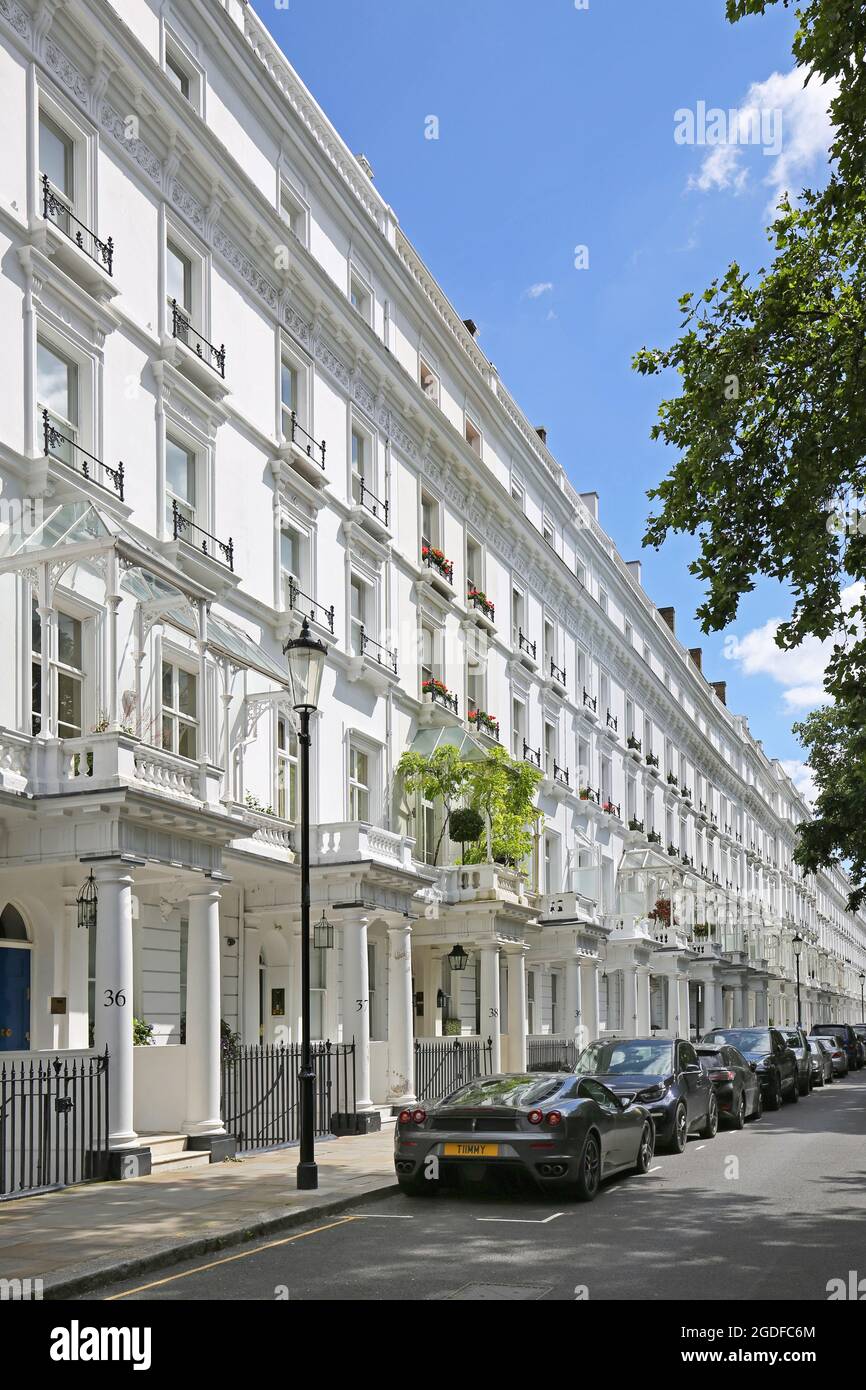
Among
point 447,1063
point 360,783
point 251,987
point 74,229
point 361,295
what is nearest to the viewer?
point 74,229

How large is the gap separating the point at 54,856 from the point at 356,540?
1235cm

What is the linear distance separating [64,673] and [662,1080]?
9.55 metres

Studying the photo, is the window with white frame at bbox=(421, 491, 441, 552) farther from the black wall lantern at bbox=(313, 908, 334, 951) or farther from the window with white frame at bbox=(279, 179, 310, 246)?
the black wall lantern at bbox=(313, 908, 334, 951)

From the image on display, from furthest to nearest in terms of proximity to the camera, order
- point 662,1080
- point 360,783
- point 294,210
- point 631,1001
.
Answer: point 631,1001 < point 360,783 < point 294,210 < point 662,1080

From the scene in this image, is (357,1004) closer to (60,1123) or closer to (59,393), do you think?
(60,1123)

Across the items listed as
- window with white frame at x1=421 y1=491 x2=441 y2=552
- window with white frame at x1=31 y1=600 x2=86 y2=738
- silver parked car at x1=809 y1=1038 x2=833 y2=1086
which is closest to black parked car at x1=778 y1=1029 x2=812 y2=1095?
silver parked car at x1=809 y1=1038 x2=833 y2=1086

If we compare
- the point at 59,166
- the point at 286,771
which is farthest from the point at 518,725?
the point at 59,166

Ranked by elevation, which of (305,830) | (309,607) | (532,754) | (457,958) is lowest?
(457,958)

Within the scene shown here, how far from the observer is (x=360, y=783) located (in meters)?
27.6

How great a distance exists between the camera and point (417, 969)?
31.2 meters

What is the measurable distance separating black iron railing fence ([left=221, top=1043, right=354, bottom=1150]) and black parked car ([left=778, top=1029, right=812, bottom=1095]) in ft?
50.2

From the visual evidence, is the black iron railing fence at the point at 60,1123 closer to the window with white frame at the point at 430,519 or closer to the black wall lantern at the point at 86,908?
the black wall lantern at the point at 86,908

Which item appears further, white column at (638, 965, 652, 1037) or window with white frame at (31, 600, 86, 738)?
white column at (638, 965, 652, 1037)

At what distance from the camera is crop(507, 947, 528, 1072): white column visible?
31188mm
